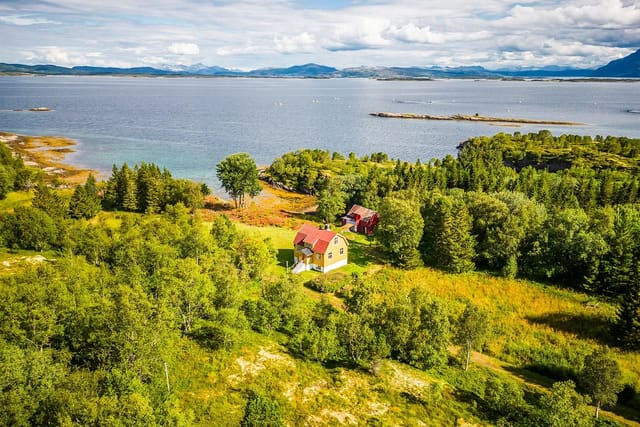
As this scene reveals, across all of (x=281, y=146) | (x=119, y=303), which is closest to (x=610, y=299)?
(x=119, y=303)

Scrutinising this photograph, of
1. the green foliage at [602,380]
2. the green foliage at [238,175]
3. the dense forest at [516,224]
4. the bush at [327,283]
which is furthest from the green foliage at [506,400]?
the green foliage at [238,175]

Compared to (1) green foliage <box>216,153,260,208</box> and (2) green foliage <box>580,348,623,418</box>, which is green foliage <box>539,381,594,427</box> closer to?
(2) green foliage <box>580,348,623,418</box>

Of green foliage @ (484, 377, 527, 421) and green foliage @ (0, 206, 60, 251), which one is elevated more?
green foliage @ (0, 206, 60, 251)

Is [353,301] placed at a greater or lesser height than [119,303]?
lesser

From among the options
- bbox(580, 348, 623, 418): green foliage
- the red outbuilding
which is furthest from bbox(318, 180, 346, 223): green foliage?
bbox(580, 348, 623, 418): green foliage

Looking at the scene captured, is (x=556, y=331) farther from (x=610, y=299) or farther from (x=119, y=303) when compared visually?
(x=119, y=303)

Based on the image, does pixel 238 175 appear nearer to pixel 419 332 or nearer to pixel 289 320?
pixel 289 320

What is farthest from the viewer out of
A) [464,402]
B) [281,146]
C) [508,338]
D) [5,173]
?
[281,146]
